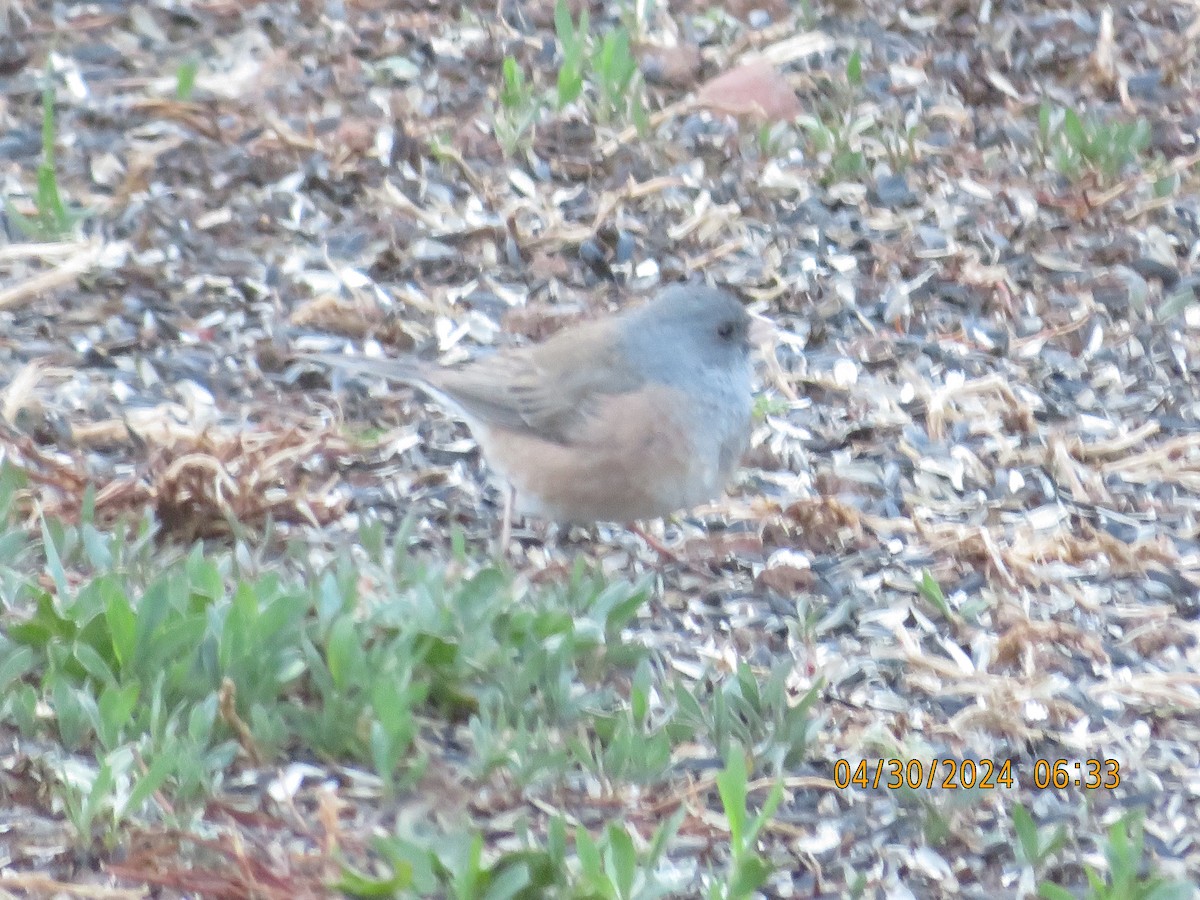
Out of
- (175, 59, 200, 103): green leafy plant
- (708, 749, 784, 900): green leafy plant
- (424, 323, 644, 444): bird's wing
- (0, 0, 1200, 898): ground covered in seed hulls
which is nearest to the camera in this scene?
(708, 749, 784, 900): green leafy plant

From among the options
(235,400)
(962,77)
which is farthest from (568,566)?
(962,77)

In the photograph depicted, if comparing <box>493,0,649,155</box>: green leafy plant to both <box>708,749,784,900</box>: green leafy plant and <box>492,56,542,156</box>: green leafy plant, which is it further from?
<box>708,749,784,900</box>: green leafy plant

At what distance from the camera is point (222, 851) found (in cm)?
266

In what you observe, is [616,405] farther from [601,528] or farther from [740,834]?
[740,834]

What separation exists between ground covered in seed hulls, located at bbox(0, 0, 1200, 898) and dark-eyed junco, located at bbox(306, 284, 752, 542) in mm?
172

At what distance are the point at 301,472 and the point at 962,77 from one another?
2731mm

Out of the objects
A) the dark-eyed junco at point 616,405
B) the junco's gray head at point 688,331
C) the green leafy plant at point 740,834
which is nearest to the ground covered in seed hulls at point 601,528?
the green leafy plant at point 740,834

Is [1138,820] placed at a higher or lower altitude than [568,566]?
higher

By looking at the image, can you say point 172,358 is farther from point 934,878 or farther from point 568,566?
point 934,878
